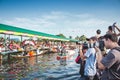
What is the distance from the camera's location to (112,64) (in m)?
3.86

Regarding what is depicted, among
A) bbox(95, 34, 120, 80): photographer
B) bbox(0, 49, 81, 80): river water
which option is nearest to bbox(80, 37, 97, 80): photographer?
bbox(95, 34, 120, 80): photographer

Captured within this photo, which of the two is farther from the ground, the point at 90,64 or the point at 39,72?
the point at 90,64

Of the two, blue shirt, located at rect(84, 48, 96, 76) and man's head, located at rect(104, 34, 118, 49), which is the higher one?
man's head, located at rect(104, 34, 118, 49)

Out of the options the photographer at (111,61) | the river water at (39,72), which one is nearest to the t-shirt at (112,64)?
the photographer at (111,61)

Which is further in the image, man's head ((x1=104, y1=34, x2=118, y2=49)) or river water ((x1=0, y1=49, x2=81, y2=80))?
river water ((x1=0, y1=49, x2=81, y2=80))

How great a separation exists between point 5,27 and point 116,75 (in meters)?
26.4

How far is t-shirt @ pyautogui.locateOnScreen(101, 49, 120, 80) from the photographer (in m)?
3.83

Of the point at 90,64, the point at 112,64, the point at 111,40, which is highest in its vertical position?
the point at 111,40

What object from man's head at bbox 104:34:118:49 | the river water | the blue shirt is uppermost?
man's head at bbox 104:34:118:49

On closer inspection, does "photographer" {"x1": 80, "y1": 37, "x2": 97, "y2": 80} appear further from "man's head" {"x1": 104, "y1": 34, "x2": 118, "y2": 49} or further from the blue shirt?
"man's head" {"x1": 104, "y1": 34, "x2": 118, "y2": 49}

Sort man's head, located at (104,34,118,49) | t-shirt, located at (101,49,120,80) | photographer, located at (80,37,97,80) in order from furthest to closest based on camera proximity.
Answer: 1. photographer, located at (80,37,97,80)
2. man's head, located at (104,34,118,49)
3. t-shirt, located at (101,49,120,80)

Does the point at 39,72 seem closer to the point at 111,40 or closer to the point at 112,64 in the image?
the point at 111,40

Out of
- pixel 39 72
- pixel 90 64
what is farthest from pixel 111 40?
pixel 39 72

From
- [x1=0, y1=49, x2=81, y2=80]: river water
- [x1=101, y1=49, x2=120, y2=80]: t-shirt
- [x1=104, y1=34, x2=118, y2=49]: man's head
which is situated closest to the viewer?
[x1=101, y1=49, x2=120, y2=80]: t-shirt
